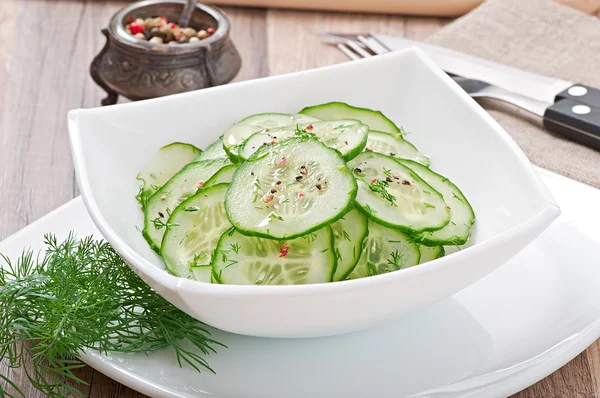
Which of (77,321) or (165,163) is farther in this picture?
(165,163)

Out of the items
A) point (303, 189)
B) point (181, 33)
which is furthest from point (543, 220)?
point (181, 33)

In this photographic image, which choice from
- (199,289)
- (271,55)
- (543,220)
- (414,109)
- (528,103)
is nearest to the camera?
(199,289)

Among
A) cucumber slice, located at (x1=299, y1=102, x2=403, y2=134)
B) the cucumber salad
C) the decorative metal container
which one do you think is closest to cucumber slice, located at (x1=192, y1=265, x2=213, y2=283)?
the cucumber salad

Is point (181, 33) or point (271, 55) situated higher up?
point (181, 33)

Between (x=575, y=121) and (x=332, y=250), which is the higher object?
(x=332, y=250)

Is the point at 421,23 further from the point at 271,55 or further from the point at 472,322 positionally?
the point at 472,322

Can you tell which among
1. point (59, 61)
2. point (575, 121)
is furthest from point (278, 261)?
point (59, 61)

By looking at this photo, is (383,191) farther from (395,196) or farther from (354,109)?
(354,109)
